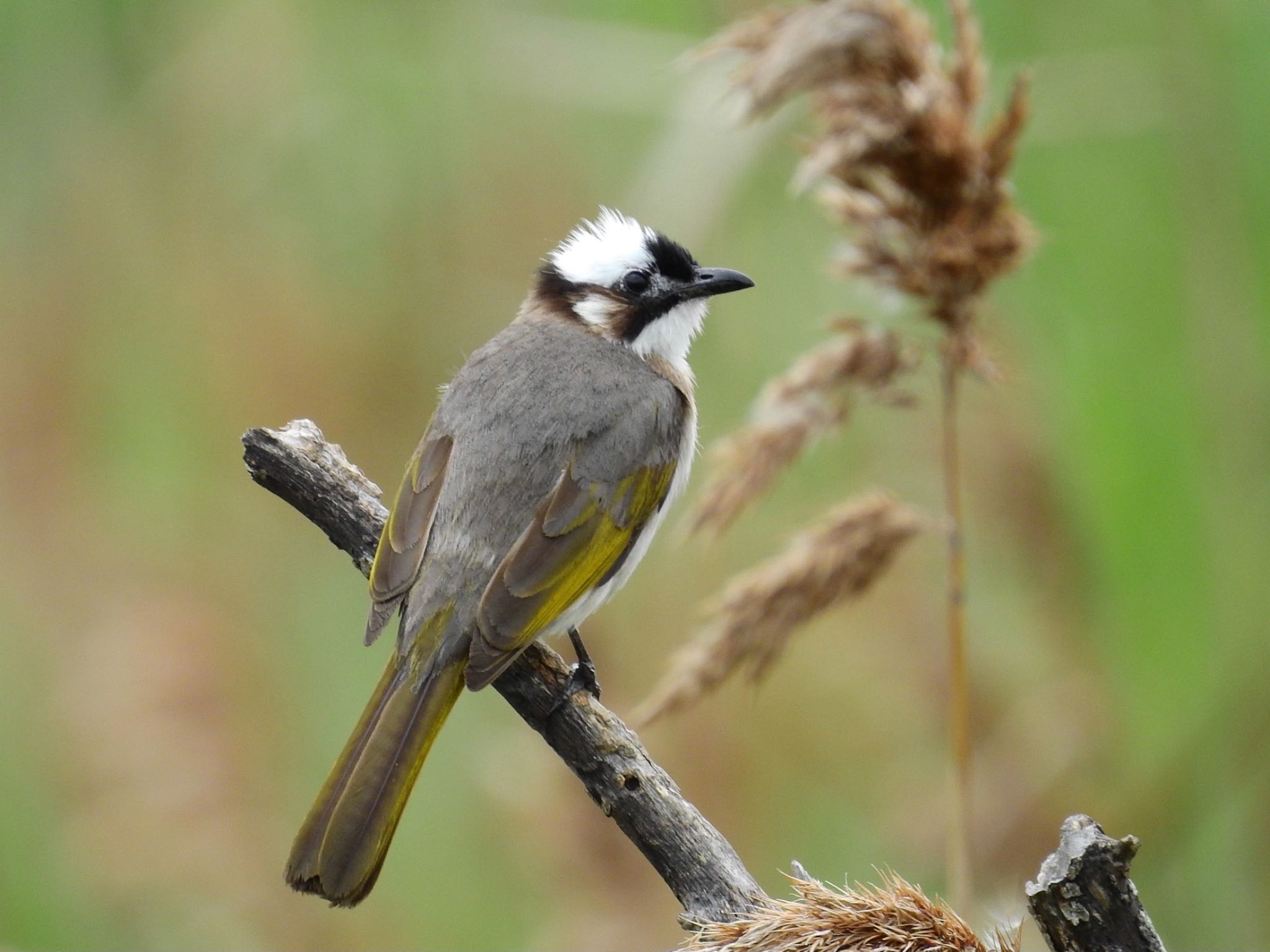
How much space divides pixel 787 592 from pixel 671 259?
150 centimetres

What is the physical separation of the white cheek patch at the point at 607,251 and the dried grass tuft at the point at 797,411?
119cm

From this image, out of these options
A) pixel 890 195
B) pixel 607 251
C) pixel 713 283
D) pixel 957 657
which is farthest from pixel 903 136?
pixel 607 251

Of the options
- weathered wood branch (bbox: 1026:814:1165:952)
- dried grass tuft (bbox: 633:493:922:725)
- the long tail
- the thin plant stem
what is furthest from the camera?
dried grass tuft (bbox: 633:493:922:725)

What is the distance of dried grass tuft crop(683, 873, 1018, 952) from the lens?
6.57ft

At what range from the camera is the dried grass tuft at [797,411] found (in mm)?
3395

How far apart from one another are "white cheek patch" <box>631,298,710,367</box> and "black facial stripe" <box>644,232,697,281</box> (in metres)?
0.09

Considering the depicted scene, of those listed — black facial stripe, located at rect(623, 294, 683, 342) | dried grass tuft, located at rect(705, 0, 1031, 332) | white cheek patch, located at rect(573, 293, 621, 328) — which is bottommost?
dried grass tuft, located at rect(705, 0, 1031, 332)

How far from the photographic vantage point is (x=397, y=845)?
15.2 feet

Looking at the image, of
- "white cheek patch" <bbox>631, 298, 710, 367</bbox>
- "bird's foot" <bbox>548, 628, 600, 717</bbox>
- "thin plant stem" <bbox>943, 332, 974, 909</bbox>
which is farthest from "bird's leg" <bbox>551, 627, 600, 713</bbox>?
"white cheek patch" <bbox>631, 298, 710, 367</bbox>

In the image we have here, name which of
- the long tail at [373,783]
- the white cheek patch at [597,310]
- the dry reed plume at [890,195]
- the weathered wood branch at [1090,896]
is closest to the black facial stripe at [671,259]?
the white cheek patch at [597,310]

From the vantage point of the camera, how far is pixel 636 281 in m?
4.51

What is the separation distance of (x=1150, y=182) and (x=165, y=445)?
11.3ft

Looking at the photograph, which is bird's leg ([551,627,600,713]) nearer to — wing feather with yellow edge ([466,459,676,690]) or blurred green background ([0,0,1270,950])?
wing feather with yellow edge ([466,459,676,690])

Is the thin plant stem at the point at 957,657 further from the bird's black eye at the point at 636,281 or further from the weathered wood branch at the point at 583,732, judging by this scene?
the bird's black eye at the point at 636,281
